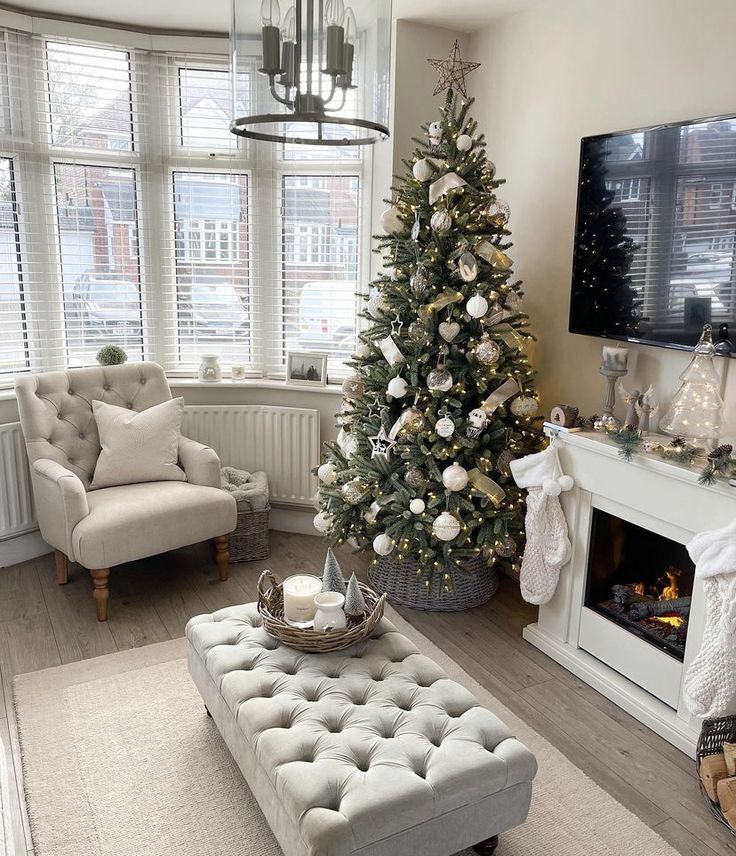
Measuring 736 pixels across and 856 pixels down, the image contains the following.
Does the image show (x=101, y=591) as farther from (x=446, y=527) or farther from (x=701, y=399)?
(x=701, y=399)

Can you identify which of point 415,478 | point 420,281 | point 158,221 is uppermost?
point 158,221

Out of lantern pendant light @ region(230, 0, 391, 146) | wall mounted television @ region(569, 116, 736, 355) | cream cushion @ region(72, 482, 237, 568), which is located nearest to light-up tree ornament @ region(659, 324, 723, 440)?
wall mounted television @ region(569, 116, 736, 355)

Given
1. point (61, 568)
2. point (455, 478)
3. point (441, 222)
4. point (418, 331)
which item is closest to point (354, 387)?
point (418, 331)

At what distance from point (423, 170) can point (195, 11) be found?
1.51m

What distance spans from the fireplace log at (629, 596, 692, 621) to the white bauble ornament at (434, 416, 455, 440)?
0.96 m

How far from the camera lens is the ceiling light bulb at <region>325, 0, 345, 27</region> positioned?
1418 mm

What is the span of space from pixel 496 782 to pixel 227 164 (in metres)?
3.43

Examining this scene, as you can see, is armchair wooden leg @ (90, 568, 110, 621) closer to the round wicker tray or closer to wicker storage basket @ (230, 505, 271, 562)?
wicker storage basket @ (230, 505, 271, 562)

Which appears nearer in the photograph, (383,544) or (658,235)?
(658,235)

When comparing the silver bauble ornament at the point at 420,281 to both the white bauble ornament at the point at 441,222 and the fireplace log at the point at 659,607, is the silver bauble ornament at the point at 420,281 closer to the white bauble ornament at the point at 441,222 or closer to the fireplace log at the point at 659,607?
the white bauble ornament at the point at 441,222

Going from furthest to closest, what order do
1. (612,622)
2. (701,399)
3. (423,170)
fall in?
1. (423,170)
2. (612,622)
3. (701,399)

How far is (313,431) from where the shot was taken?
4.20 m

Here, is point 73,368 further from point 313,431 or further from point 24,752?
point 24,752

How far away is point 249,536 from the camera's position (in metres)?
3.95
